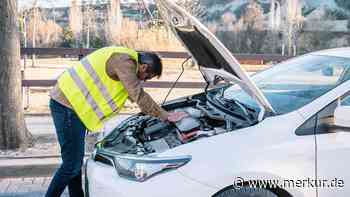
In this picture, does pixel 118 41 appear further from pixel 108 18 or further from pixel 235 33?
pixel 235 33

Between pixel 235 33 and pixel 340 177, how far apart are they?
942 inches

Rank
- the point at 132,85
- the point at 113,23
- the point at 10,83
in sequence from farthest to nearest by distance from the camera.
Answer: the point at 113,23 < the point at 10,83 < the point at 132,85

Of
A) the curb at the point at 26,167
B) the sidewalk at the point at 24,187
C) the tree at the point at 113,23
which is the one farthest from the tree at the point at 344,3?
the sidewalk at the point at 24,187

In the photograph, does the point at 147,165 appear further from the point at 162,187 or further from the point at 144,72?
the point at 144,72

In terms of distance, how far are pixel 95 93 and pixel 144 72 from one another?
0.42 m

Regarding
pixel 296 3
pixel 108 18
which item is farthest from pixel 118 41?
pixel 296 3

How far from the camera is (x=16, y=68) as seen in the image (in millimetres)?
6078

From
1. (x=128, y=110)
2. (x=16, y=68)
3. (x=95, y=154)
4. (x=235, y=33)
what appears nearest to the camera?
(x=95, y=154)

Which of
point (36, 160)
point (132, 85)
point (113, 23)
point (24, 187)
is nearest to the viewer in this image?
point (132, 85)

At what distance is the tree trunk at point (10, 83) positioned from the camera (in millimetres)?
5949

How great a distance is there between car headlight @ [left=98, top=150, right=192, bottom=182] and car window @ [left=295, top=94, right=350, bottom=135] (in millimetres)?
752

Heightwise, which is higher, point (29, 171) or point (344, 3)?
point (344, 3)

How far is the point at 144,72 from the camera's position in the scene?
4066 mm

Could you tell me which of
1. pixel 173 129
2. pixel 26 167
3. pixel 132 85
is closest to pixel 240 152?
pixel 173 129
